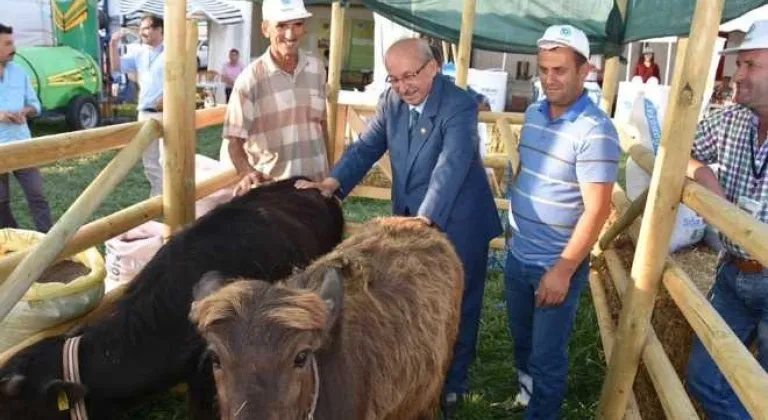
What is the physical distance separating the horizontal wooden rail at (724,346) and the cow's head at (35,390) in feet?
8.96

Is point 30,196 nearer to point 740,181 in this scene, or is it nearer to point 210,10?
point 740,181

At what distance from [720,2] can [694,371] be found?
1.92 metres

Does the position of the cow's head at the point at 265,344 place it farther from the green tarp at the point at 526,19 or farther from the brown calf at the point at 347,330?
the green tarp at the point at 526,19

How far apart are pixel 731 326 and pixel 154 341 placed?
2.93 meters

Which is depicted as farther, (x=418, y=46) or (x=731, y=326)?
(x=418, y=46)

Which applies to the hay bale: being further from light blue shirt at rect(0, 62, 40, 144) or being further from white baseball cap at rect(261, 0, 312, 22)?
light blue shirt at rect(0, 62, 40, 144)

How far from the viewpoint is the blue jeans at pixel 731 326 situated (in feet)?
10.5

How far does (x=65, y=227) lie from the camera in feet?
10.5

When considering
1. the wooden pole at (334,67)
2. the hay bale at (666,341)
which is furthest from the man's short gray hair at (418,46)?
→ the wooden pole at (334,67)

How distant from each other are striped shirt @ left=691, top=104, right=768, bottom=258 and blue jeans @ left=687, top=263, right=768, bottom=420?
0.50ft

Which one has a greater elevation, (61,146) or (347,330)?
(61,146)

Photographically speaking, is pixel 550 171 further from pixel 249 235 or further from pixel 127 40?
pixel 127 40

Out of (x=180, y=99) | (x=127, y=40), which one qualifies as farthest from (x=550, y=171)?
(x=127, y=40)

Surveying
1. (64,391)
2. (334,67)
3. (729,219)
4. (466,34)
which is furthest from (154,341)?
(466,34)
